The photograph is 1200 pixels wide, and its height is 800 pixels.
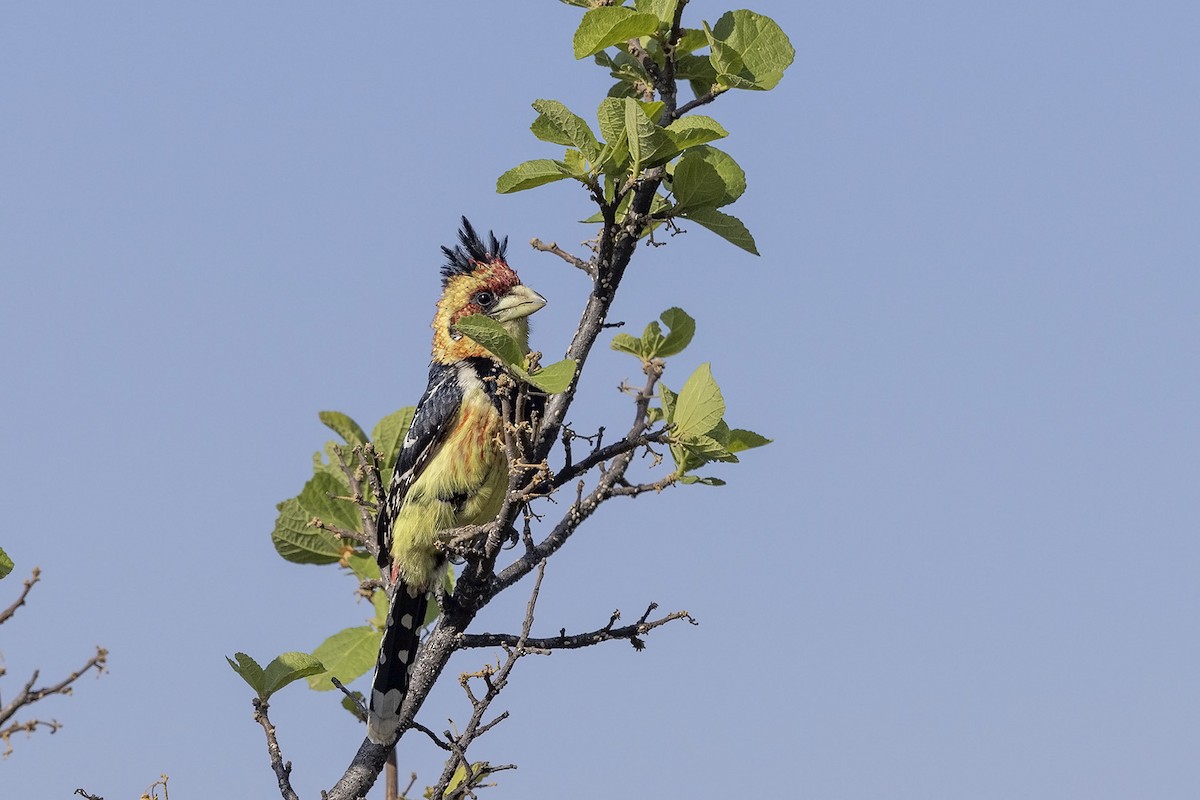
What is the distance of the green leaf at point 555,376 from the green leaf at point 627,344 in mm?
1085

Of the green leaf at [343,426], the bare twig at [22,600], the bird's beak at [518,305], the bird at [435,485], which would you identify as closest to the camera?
the bare twig at [22,600]

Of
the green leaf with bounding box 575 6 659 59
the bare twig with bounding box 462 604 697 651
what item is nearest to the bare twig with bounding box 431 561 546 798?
the bare twig with bounding box 462 604 697 651

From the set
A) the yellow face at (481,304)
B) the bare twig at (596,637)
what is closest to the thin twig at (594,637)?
the bare twig at (596,637)

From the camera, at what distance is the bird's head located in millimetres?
7074

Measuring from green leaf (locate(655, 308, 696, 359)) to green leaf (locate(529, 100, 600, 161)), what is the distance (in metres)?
1.01

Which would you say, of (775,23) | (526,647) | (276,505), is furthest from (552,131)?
(276,505)

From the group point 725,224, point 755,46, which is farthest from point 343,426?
point 755,46

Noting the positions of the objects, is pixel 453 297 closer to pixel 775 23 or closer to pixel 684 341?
pixel 684 341

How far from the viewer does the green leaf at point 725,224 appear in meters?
4.49

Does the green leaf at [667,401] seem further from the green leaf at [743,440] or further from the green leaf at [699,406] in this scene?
the green leaf at [743,440]

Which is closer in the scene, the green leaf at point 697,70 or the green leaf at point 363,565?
the green leaf at point 697,70

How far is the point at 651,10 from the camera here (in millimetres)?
4496

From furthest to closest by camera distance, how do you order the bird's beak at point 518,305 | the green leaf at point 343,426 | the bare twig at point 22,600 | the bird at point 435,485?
the bird's beak at point 518,305 < the green leaf at point 343,426 < the bird at point 435,485 < the bare twig at point 22,600

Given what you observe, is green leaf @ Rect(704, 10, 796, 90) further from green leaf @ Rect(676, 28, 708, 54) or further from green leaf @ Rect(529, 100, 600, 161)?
green leaf @ Rect(529, 100, 600, 161)
